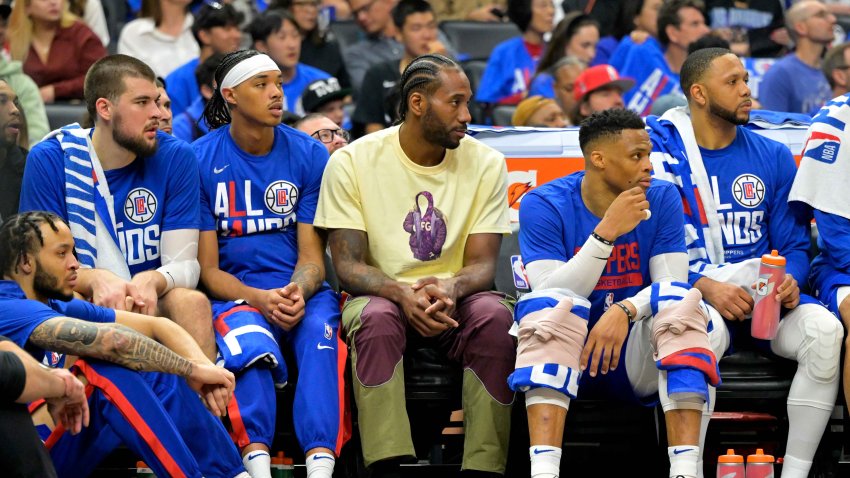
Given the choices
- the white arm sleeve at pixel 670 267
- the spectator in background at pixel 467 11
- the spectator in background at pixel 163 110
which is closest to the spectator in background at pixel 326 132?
the spectator in background at pixel 163 110

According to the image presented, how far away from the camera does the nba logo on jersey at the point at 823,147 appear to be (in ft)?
19.6

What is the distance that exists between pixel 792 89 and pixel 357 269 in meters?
4.82

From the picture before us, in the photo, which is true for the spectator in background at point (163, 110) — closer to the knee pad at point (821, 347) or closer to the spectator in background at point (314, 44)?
the knee pad at point (821, 347)

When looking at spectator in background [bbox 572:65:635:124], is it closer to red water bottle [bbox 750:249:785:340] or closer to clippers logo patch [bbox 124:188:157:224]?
red water bottle [bbox 750:249:785:340]

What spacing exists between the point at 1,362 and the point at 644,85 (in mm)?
6261

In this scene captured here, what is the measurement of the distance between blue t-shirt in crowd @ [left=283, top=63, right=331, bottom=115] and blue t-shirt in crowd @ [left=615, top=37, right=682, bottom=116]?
2140 mm

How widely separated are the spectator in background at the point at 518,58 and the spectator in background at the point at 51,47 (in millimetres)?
2756

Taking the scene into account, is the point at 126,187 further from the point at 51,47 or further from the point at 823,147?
the point at 51,47

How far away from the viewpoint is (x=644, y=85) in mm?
9898

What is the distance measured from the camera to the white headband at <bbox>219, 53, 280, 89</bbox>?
6.14 meters

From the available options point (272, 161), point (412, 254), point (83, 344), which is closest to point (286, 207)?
point (272, 161)

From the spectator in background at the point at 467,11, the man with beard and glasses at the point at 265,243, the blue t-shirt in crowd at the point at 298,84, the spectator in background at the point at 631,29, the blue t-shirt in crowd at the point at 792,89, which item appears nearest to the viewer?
the man with beard and glasses at the point at 265,243

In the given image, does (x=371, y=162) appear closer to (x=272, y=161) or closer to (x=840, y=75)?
(x=272, y=161)

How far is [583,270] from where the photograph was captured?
539cm
